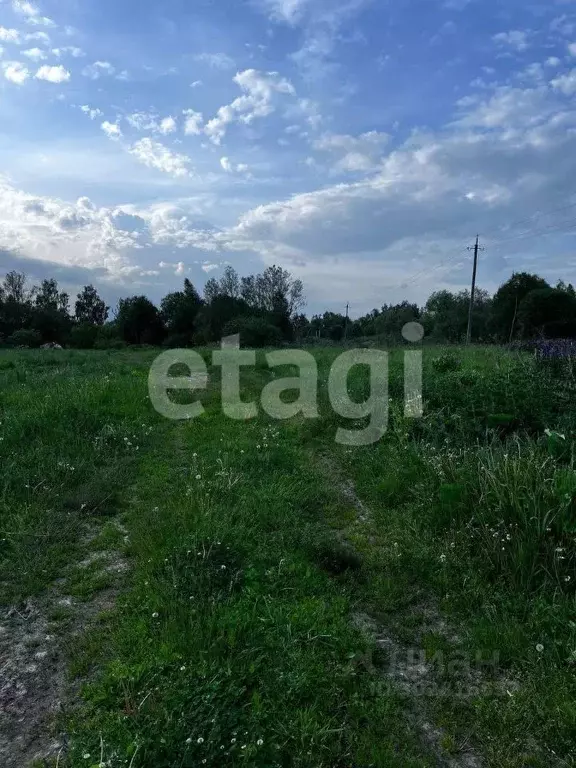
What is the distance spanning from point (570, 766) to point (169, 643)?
6.53 feet

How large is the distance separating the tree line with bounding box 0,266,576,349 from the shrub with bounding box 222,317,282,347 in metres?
0.07

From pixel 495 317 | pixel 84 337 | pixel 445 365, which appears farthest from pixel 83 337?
pixel 445 365

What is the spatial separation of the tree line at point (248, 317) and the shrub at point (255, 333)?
0.22 ft

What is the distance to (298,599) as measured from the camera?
356 cm

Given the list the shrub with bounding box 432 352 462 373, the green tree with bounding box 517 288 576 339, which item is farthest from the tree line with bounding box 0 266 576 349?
the shrub with bounding box 432 352 462 373

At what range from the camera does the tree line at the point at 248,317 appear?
38.9m

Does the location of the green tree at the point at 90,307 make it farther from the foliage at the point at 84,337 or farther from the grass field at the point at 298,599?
the grass field at the point at 298,599

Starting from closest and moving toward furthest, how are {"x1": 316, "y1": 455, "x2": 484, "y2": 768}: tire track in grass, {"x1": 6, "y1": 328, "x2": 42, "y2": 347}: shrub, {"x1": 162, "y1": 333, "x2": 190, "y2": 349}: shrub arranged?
{"x1": 316, "y1": 455, "x2": 484, "y2": 768}: tire track in grass < {"x1": 6, "y1": 328, "x2": 42, "y2": 347}: shrub < {"x1": 162, "y1": 333, "x2": 190, "y2": 349}: shrub

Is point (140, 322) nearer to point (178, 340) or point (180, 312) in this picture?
point (180, 312)

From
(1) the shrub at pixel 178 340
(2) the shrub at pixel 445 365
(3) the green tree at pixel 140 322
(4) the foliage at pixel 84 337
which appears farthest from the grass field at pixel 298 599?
(3) the green tree at pixel 140 322

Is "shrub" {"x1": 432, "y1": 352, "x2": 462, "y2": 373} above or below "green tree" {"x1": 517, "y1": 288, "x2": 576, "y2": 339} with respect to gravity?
below

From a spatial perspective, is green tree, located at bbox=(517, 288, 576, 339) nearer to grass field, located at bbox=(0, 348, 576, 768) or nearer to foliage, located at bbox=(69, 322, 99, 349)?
grass field, located at bbox=(0, 348, 576, 768)

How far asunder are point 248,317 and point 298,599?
1645 inches

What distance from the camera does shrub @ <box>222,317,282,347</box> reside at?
35719mm
